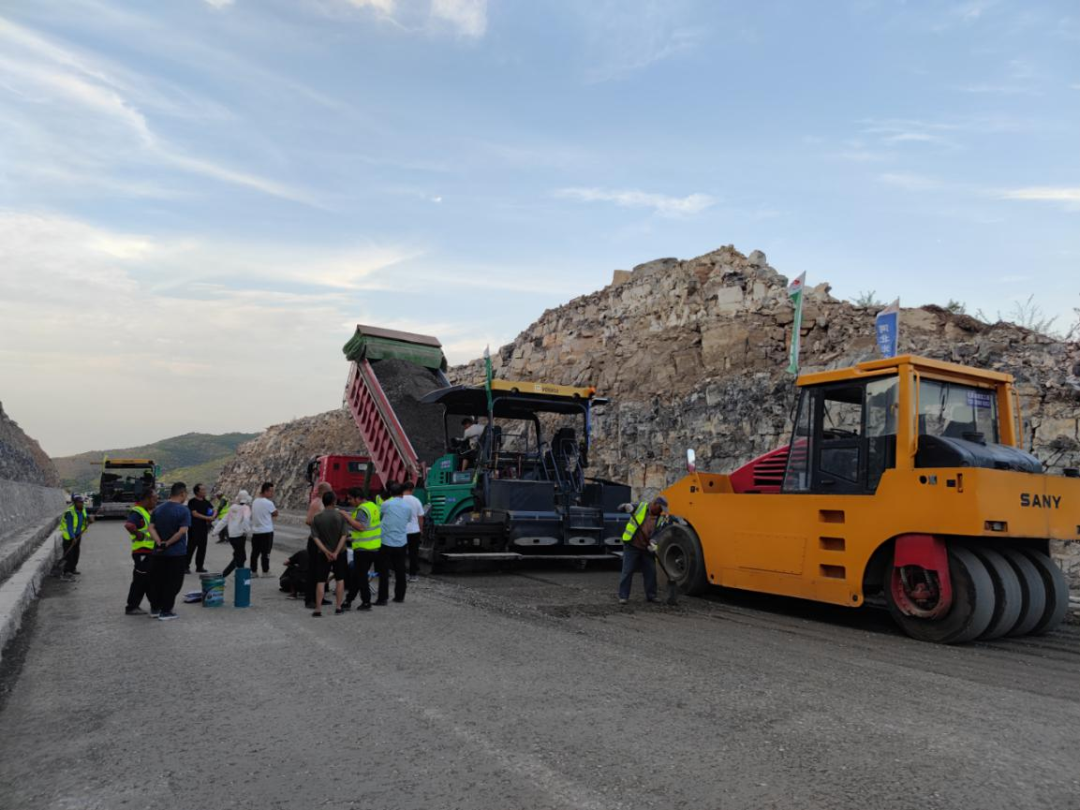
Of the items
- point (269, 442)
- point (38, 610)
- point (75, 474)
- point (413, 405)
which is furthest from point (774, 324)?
point (75, 474)

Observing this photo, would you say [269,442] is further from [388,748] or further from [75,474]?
[75,474]

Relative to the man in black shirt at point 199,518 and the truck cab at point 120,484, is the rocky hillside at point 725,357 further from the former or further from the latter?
the truck cab at point 120,484

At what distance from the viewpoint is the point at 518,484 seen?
1215 cm

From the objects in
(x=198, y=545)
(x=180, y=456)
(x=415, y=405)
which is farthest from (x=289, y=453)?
(x=180, y=456)

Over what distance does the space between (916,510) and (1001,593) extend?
3.76ft

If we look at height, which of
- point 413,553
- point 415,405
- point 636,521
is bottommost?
point 413,553

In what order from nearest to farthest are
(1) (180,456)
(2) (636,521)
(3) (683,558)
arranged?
1. (2) (636,521)
2. (3) (683,558)
3. (1) (180,456)

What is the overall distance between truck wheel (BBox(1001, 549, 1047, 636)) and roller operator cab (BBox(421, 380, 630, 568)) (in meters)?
5.98

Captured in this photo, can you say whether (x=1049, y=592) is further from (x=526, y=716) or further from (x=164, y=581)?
(x=164, y=581)

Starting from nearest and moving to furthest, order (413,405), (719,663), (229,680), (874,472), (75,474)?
(229,680) → (719,663) → (874,472) → (413,405) → (75,474)

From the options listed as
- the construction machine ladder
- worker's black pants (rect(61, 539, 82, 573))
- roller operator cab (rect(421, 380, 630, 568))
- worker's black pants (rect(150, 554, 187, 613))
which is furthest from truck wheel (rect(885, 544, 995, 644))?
worker's black pants (rect(61, 539, 82, 573))

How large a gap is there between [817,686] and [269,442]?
4467cm

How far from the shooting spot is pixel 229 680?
18.2 feet

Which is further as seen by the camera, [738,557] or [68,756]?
[738,557]
